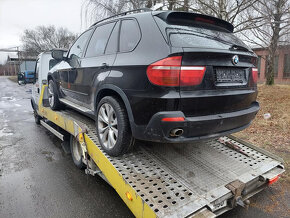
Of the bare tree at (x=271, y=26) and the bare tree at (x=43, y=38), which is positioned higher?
the bare tree at (x=43, y=38)

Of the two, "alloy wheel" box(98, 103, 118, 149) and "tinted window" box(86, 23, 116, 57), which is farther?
"tinted window" box(86, 23, 116, 57)

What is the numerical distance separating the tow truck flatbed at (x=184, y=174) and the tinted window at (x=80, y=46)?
125 cm

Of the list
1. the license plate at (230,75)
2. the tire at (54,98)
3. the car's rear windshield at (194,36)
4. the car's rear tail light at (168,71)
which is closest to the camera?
the car's rear tail light at (168,71)

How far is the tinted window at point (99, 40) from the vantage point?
305cm

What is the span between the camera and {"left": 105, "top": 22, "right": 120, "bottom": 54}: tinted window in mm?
2779

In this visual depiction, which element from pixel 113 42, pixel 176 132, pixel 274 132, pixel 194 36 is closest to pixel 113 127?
pixel 176 132

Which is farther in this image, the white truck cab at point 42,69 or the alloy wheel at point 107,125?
the white truck cab at point 42,69

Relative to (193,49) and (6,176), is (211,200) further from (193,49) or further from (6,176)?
(6,176)

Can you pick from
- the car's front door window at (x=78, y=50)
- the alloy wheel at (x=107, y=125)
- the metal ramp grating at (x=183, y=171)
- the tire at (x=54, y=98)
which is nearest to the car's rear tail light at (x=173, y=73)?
the alloy wheel at (x=107, y=125)

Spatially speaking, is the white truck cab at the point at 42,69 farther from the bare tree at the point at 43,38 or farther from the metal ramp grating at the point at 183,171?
the bare tree at the point at 43,38

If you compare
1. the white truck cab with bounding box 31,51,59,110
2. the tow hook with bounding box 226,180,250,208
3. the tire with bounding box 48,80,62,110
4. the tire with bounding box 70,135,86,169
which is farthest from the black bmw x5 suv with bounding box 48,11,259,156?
the white truck cab with bounding box 31,51,59,110

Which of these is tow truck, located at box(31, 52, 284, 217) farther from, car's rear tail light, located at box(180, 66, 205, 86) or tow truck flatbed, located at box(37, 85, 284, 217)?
car's rear tail light, located at box(180, 66, 205, 86)

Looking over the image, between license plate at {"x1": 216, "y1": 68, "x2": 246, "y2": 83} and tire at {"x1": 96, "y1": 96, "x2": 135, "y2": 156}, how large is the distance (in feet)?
3.60

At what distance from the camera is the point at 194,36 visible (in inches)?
90.4
